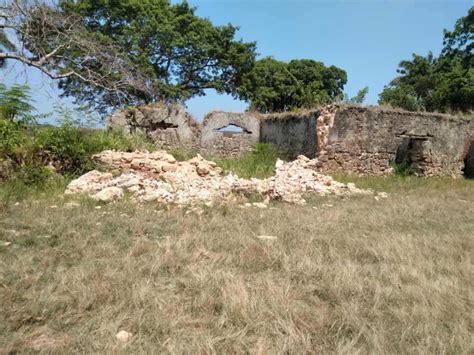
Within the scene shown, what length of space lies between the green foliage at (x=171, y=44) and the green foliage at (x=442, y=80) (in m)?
9.32

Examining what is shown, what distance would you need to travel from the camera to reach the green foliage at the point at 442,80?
19.0m

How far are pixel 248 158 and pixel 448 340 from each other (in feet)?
31.6

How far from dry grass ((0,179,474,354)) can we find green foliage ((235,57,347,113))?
19274 millimetres

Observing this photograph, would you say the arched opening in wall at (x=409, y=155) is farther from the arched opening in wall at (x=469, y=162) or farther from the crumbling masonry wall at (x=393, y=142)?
the arched opening in wall at (x=469, y=162)

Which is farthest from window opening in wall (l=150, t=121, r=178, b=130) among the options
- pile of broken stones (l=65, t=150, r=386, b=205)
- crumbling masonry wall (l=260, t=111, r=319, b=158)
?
pile of broken stones (l=65, t=150, r=386, b=205)

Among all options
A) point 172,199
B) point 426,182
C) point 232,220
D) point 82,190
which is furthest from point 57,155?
point 426,182

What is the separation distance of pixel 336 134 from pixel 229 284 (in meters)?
8.37

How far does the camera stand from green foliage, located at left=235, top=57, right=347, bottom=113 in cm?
2403

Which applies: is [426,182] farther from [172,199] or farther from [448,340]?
[448,340]

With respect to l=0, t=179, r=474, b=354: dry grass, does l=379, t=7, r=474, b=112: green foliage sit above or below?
above

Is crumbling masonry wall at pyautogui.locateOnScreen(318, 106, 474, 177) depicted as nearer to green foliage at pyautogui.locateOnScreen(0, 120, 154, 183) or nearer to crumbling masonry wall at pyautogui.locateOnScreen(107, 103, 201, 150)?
crumbling masonry wall at pyautogui.locateOnScreen(107, 103, 201, 150)

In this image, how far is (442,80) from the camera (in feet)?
70.1

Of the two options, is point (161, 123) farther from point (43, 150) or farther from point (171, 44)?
point (171, 44)

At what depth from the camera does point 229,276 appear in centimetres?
288
